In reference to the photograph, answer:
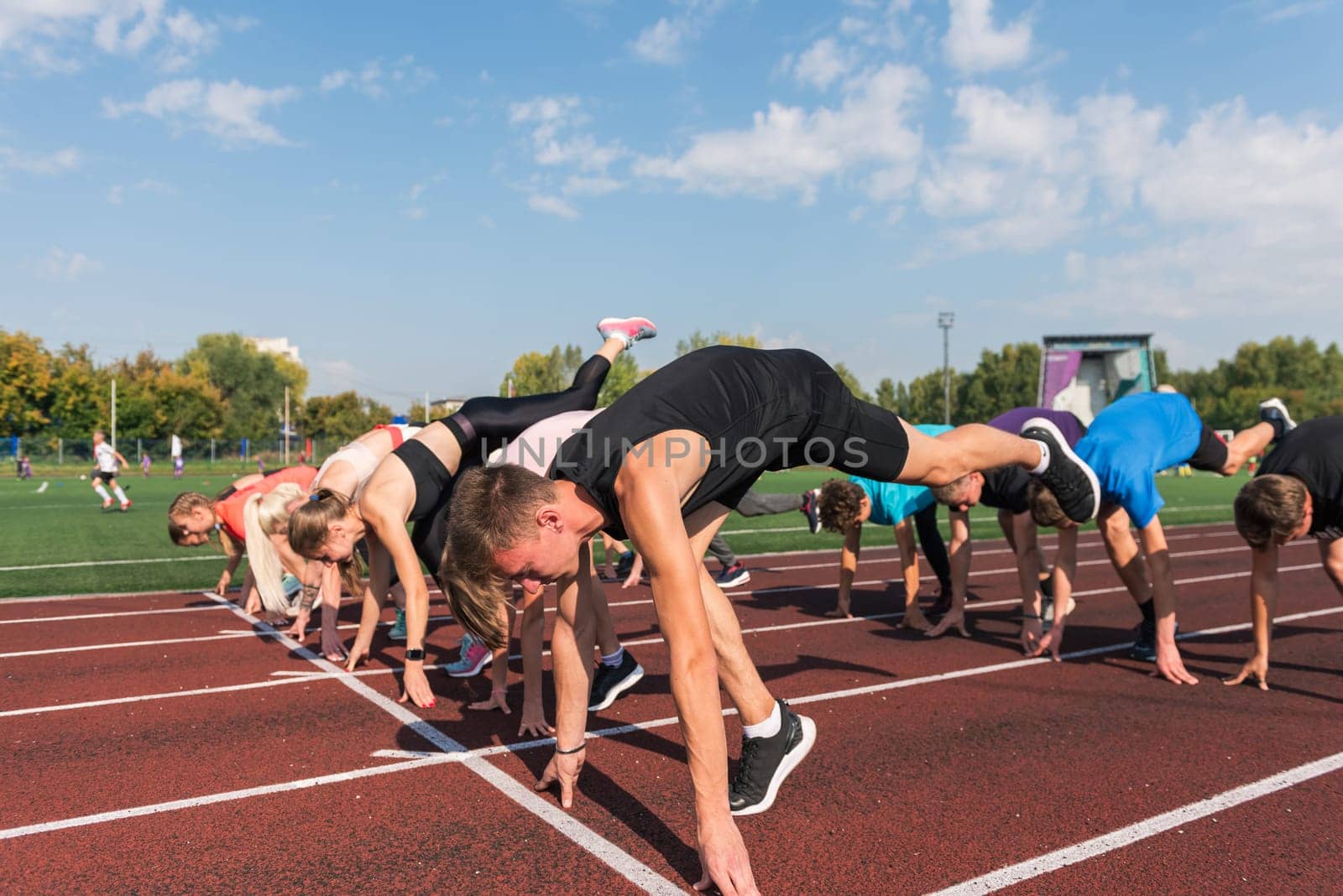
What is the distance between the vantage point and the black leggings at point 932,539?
25.3 ft

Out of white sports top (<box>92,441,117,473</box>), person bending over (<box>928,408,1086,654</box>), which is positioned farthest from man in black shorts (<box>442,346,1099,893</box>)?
white sports top (<box>92,441,117,473</box>)

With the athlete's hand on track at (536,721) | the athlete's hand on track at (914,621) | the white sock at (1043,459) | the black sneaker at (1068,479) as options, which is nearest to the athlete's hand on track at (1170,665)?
the black sneaker at (1068,479)

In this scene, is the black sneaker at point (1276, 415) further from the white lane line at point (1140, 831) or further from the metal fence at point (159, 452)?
the metal fence at point (159, 452)

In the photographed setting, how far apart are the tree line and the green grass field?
2705 centimetres

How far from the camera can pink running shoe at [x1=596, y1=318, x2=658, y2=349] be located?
6.67 meters

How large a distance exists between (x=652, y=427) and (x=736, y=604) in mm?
5892

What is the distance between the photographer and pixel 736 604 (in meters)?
8.43

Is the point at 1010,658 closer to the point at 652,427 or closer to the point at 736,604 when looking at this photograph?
the point at 736,604

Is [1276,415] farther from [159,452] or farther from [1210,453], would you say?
[159,452]

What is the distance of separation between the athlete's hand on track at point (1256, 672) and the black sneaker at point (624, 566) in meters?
6.06

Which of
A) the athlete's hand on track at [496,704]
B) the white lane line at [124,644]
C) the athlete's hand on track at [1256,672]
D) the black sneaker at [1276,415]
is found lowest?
the athlete's hand on track at [1256,672]

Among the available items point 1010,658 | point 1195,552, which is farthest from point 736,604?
point 1195,552

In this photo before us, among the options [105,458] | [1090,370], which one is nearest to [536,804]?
[105,458]

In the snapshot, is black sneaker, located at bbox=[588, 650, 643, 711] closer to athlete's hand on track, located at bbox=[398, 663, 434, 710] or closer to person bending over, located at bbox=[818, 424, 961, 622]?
athlete's hand on track, located at bbox=[398, 663, 434, 710]
